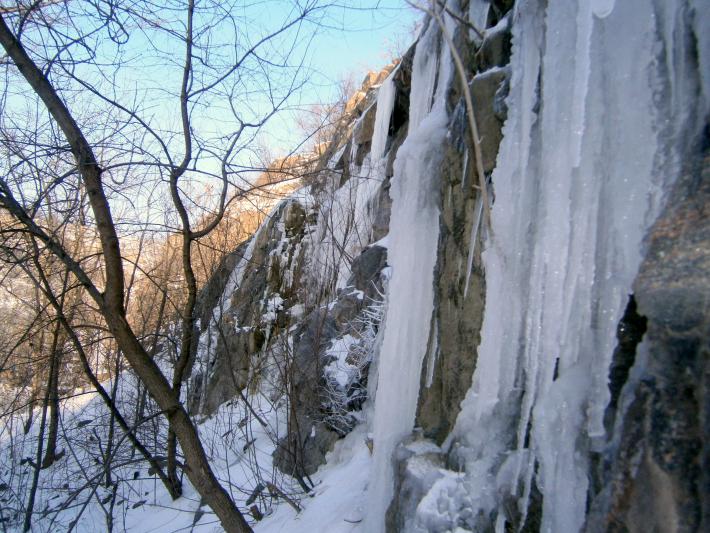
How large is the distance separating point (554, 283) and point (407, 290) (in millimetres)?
1098

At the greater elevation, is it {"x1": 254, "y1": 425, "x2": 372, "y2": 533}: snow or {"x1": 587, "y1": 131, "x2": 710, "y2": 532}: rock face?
{"x1": 587, "y1": 131, "x2": 710, "y2": 532}: rock face

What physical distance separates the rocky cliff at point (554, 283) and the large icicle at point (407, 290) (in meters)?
→ 0.01

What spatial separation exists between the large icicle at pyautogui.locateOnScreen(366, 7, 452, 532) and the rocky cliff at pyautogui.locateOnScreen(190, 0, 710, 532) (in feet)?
0.04

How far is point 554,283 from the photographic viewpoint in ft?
5.01

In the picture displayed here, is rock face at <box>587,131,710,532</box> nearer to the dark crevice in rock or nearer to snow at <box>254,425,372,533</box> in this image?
the dark crevice in rock

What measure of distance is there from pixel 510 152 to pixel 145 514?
224 inches

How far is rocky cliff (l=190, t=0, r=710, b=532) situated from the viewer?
1181 mm

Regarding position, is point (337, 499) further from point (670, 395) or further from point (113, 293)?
point (670, 395)

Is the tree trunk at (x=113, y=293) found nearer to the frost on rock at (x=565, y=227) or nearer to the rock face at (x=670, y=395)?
the frost on rock at (x=565, y=227)

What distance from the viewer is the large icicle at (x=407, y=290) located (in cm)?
246

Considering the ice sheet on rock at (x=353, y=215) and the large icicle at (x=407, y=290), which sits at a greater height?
the ice sheet on rock at (x=353, y=215)

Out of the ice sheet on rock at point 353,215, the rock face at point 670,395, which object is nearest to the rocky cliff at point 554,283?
the rock face at point 670,395

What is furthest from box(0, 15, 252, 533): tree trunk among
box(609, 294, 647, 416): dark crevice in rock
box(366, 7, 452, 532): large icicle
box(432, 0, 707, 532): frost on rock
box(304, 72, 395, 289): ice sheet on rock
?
box(304, 72, 395, 289): ice sheet on rock

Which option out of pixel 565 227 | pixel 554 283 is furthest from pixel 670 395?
pixel 565 227
